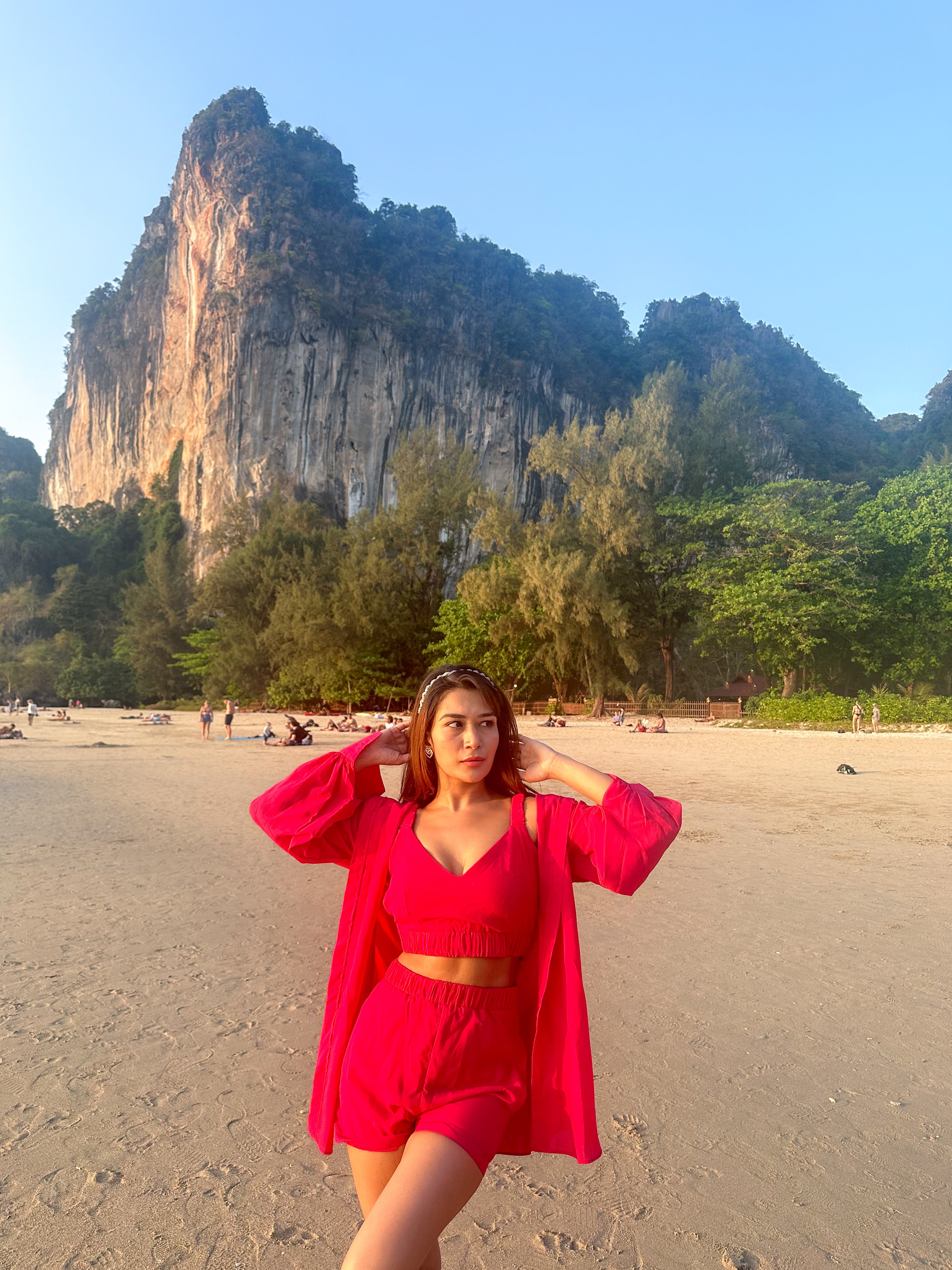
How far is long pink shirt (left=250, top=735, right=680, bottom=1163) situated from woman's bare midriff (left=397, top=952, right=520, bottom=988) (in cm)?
10

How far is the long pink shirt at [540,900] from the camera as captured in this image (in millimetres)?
1792

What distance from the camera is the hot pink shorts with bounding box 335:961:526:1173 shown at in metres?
1.62

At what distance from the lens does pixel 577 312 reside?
74.6 metres

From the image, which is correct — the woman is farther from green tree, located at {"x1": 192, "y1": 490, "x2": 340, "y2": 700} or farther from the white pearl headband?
green tree, located at {"x1": 192, "y1": 490, "x2": 340, "y2": 700}

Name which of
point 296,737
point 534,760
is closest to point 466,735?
point 534,760

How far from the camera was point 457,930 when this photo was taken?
179 cm

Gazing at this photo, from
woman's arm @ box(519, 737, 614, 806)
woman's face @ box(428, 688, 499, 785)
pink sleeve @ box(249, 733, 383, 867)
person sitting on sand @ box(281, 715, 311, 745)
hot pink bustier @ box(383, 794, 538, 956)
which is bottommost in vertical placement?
person sitting on sand @ box(281, 715, 311, 745)

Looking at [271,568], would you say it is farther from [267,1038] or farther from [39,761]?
[267,1038]

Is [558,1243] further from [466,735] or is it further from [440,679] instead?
[440,679]

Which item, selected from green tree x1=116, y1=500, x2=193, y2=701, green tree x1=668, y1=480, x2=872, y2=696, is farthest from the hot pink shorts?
green tree x1=116, y1=500, x2=193, y2=701

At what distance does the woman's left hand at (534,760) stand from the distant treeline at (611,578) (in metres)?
28.4

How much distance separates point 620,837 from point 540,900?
10.3 inches

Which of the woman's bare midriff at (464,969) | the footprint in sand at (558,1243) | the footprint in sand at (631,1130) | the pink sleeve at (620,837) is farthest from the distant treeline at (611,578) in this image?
the woman's bare midriff at (464,969)

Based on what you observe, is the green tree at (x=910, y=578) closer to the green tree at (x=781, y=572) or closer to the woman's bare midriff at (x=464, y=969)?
the green tree at (x=781, y=572)
